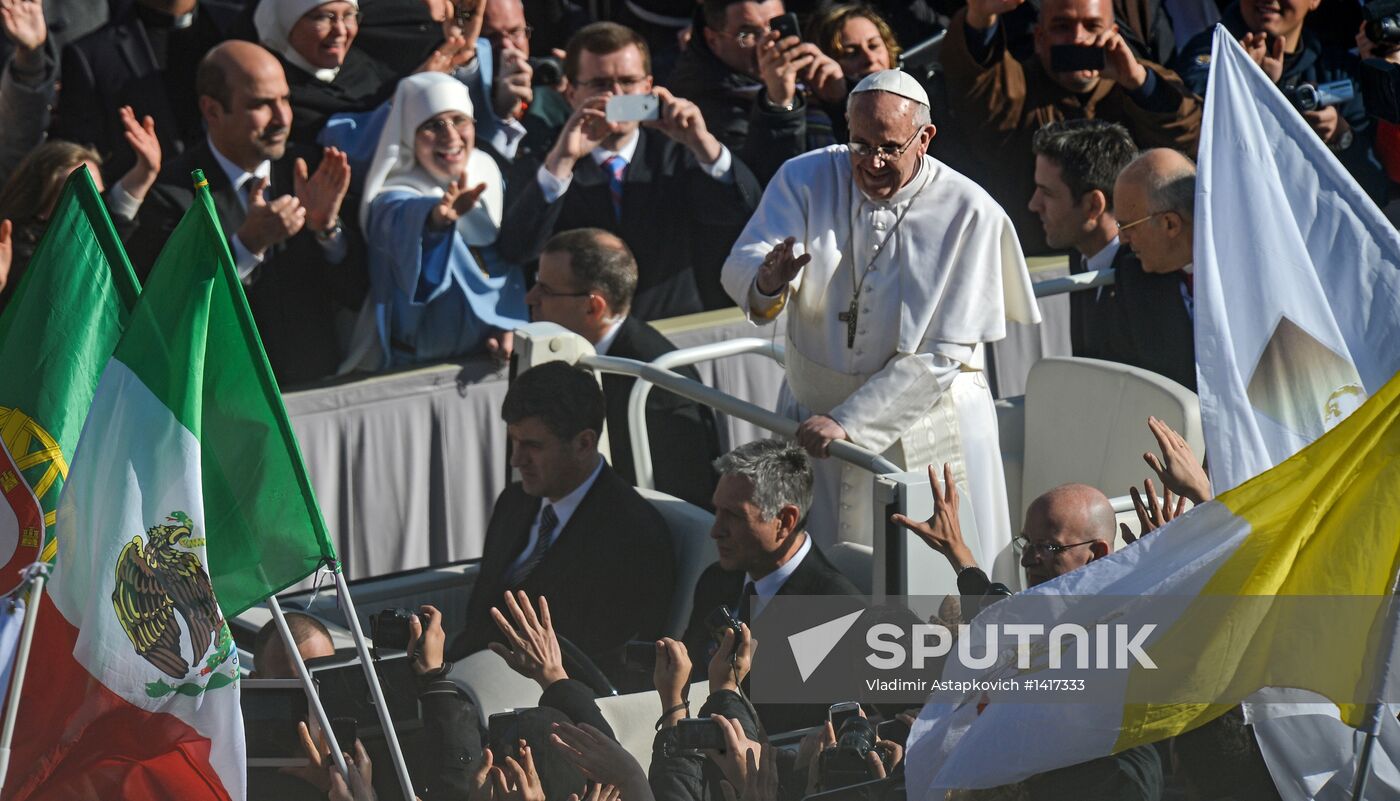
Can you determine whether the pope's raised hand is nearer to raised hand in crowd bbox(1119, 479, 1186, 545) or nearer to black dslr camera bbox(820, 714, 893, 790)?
raised hand in crowd bbox(1119, 479, 1186, 545)

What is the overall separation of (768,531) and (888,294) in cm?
91

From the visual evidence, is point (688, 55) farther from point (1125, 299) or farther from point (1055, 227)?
point (1125, 299)

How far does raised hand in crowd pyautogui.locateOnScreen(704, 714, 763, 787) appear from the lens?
418cm

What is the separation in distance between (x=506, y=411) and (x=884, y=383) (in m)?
1.07

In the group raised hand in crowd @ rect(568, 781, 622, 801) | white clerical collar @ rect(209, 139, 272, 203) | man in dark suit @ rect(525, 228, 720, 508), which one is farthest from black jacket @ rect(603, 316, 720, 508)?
raised hand in crowd @ rect(568, 781, 622, 801)

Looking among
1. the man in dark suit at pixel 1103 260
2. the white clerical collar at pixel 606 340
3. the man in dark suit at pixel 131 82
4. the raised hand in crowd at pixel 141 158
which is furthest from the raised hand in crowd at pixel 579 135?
the man in dark suit at pixel 1103 260

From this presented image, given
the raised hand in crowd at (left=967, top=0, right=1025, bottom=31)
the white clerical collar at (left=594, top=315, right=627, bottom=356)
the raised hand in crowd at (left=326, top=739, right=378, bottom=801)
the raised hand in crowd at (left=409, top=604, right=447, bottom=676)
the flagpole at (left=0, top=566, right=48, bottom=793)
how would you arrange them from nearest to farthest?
the flagpole at (left=0, top=566, right=48, bottom=793) < the raised hand in crowd at (left=326, top=739, right=378, bottom=801) < the raised hand in crowd at (left=409, top=604, right=447, bottom=676) < the white clerical collar at (left=594, top=315, right=627, bottom=356) < the raised hand in crowd at (left=967, top=0, right=1025, bottom=31)

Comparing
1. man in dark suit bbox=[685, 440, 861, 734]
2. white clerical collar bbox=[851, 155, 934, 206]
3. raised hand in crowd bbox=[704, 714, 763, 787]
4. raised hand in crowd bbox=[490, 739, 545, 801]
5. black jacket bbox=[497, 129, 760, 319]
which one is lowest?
raised hand in crowd bbox=[490, 739, 545, 801]

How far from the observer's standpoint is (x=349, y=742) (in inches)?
182

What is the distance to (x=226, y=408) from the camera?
14.3 ft

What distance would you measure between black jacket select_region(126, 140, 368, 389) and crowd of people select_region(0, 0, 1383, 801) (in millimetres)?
12

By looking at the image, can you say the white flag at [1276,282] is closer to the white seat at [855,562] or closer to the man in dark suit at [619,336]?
the white seat at [855,562]

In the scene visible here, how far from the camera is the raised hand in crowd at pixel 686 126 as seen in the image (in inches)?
288

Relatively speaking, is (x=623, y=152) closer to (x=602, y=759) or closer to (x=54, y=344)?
(x=54, y=344)
